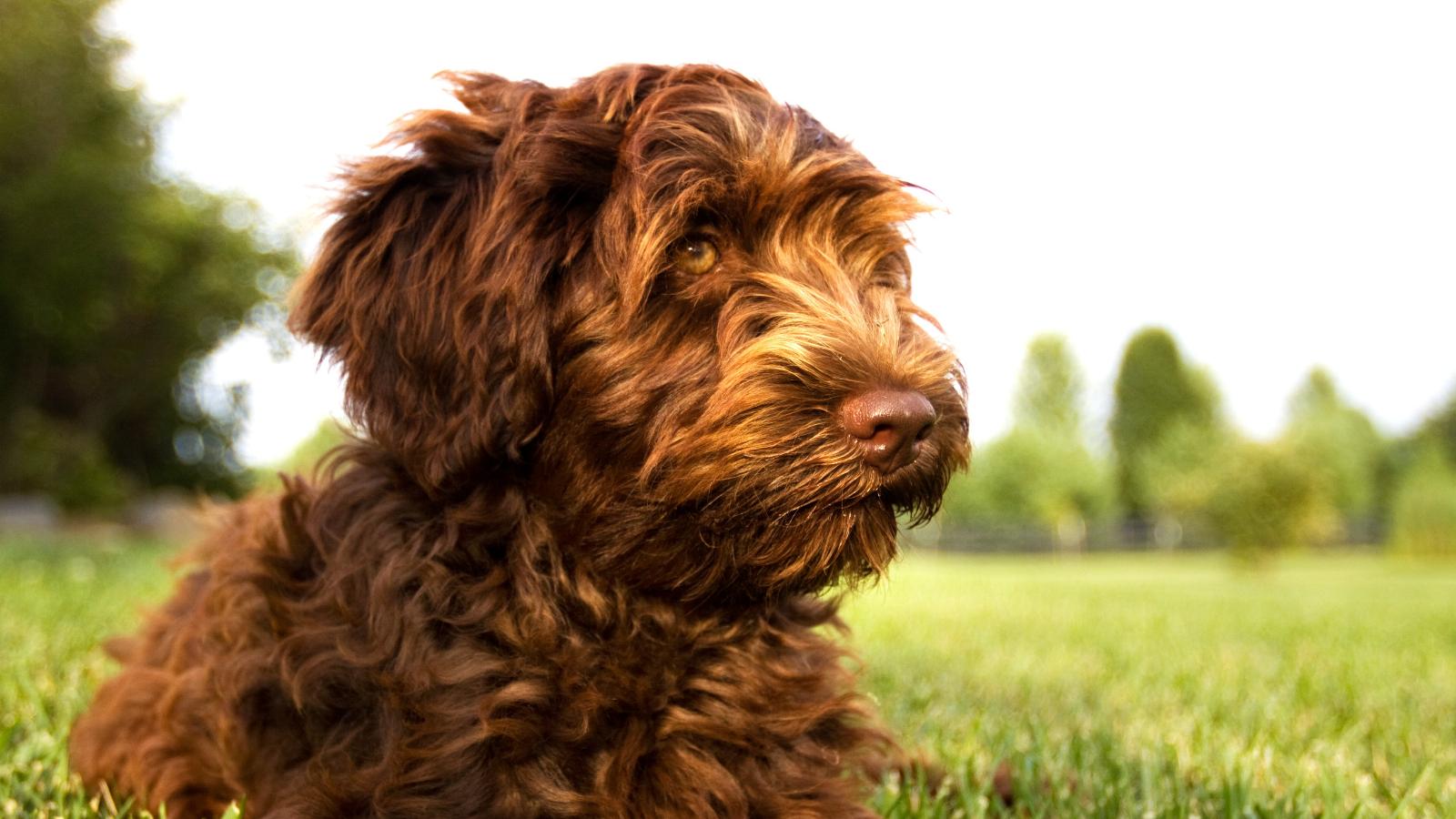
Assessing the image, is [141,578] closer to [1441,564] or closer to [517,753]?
[517,753]

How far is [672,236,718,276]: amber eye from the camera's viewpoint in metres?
2.50

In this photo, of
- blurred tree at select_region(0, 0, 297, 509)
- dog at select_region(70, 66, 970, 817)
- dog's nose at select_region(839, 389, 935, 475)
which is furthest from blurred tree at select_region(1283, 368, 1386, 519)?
Result: dog's nose at select_region(839, 389, 935, 475)

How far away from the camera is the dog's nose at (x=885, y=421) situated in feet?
7.20

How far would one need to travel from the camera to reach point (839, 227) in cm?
272

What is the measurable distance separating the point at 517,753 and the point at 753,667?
0.59m

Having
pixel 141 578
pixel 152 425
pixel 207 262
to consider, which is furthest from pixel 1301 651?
pixel 152 425

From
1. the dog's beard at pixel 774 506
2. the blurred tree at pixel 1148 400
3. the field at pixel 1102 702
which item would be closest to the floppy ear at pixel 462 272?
the dog's beard at pixel 774 506

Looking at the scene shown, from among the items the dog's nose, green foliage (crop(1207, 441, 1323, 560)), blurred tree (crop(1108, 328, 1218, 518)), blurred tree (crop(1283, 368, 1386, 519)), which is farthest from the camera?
blurred tree (crop(1108, 328, 1218, 518))

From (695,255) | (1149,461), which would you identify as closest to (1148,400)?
(1149,461)

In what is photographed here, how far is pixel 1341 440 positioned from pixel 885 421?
84.0 meters

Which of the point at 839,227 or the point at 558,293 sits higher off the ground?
the point at 839,227

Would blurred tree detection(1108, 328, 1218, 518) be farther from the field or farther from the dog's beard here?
the dog's beard

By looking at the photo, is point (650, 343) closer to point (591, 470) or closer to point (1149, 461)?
point (591, 470)

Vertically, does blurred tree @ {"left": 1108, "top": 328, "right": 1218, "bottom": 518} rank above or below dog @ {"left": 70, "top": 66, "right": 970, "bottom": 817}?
above
